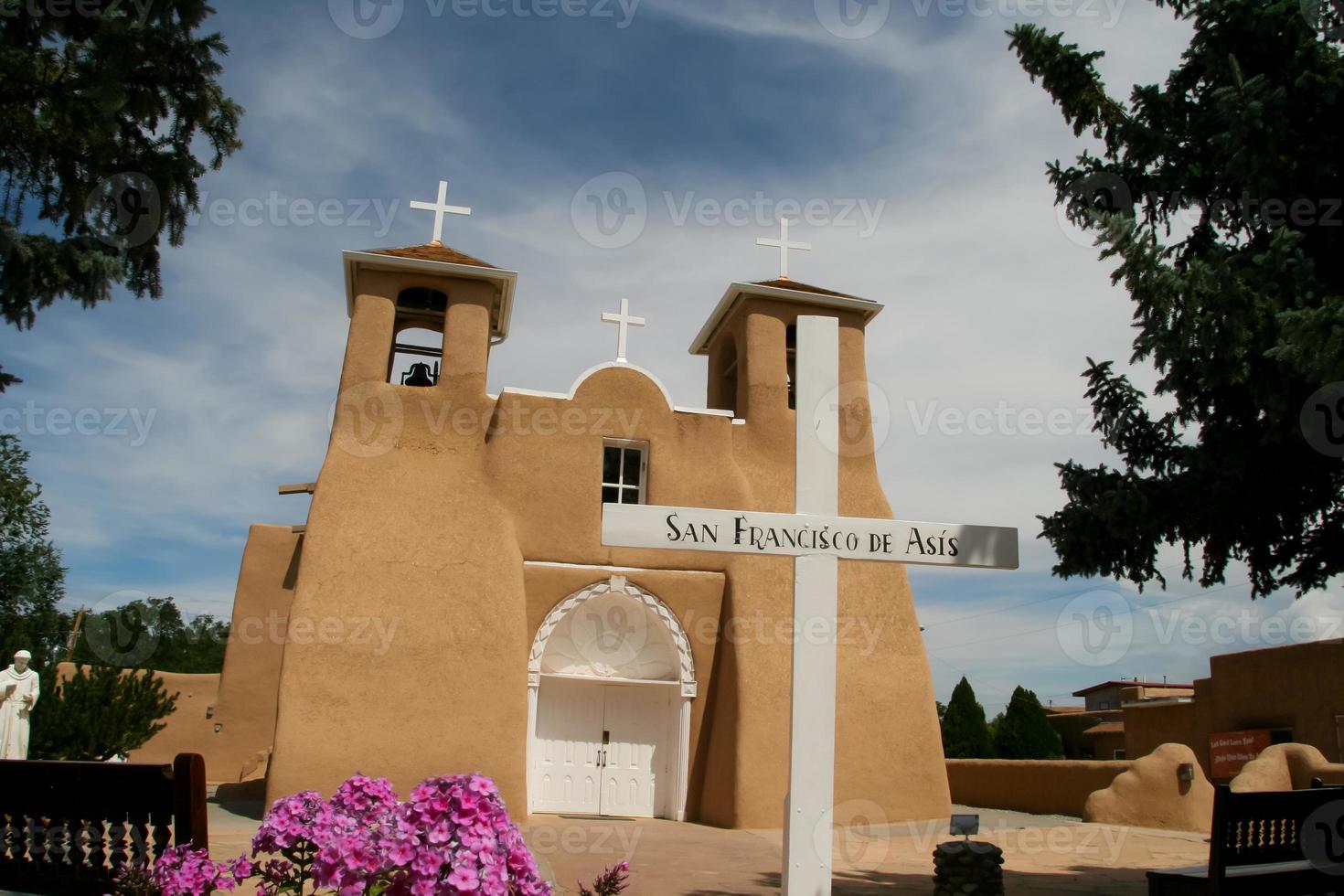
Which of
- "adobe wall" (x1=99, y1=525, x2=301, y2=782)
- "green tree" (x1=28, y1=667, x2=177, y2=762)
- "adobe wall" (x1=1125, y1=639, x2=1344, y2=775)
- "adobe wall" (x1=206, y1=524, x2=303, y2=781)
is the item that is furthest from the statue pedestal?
"adobe wall" (x1=206, y1=524, x2=303, y2=781)

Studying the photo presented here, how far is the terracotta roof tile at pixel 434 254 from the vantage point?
52.9 feet

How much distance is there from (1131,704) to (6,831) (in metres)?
22.9

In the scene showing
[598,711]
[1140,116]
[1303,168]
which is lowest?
[598,711]

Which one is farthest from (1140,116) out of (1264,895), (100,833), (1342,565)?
(100,833)

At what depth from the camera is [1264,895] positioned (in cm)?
568

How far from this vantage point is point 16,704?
37.9 ft

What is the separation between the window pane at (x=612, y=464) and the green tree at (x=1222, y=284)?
946 cm

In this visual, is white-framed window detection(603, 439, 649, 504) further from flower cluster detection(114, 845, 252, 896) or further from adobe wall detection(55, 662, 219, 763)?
flower cluster detection(114, 845, 252, 896)

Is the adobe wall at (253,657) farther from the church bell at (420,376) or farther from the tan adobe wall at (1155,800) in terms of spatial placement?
the tan adobe wall at (1155,800)

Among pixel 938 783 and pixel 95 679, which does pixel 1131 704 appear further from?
pixel 95 679

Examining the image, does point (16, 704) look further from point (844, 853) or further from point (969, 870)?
point (969, 870)

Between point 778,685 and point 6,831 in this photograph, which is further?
point 778,685

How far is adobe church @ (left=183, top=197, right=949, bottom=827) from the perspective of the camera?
13.9m

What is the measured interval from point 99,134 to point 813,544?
678cm
